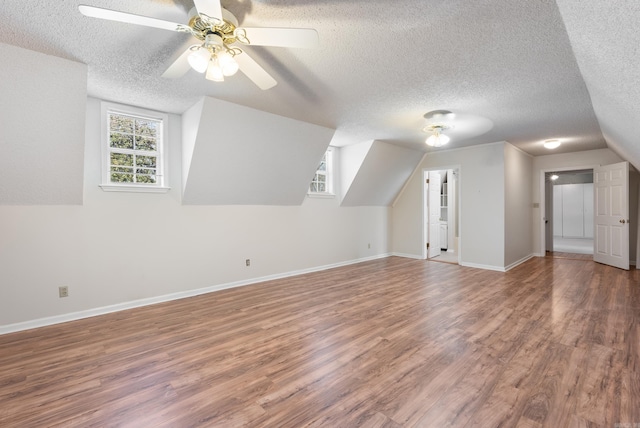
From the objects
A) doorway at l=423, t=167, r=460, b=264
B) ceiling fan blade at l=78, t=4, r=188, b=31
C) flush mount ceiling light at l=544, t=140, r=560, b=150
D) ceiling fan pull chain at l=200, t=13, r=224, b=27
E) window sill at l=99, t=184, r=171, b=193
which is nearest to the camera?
ceiling fan blade at l=78, t=4, r=188, b=31

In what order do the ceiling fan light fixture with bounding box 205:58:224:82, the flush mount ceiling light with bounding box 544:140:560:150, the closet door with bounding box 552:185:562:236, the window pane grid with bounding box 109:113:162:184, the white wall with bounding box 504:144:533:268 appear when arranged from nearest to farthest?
1. the ceiling fan light fixture with bounding box 205:58:224:82
2. the window pane grid with bounding box 109:113:162:184
3. the flush mount ceiling light with bounding box 544:140:560:150
4. the white wall with bounding box 504:144:533:268
5. the closet door with bounding box 552:185:562:236

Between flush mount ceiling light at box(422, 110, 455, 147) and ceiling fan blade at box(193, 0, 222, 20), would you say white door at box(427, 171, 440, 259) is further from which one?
ceiling fan blade at box(193, 0, 222, 20)

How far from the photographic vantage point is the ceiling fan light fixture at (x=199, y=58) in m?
1.82

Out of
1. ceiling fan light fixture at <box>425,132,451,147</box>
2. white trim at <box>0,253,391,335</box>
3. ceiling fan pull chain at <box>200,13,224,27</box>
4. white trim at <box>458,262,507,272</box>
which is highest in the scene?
ceiling fan pull chain at <box>200,13,224,27</box>

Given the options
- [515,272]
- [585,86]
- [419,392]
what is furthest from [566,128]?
[419,392]

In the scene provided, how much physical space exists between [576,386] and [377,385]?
4.28 ft

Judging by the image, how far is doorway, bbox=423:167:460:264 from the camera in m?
6.63

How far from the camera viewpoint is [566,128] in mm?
4383

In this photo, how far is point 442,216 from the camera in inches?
313

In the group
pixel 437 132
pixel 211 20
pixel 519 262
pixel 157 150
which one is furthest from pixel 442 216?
pixel 211 20

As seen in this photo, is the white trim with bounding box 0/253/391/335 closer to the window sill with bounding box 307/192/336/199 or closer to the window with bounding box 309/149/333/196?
the window sill with bounding box 307/192/336/199

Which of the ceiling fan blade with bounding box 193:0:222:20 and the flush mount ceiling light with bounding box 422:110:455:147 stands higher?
the flush mount ceiling light with bounding box 422:110:455:147

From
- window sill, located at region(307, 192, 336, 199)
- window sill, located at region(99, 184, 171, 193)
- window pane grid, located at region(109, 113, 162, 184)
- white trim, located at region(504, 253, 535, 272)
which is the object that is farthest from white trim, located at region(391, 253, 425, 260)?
window pane grid, located at region(109, 113, 162, 184)

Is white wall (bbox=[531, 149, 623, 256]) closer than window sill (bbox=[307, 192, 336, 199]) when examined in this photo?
No
